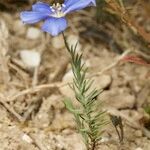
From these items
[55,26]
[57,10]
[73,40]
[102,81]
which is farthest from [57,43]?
[55,26]

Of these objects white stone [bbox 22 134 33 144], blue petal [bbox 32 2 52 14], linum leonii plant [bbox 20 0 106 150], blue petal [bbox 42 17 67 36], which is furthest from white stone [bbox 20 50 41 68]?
blue petal [bbox 42 17 67 36]

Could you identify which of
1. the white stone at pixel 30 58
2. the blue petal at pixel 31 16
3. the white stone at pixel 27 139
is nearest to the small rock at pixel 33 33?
the white stone at pixel 30 58

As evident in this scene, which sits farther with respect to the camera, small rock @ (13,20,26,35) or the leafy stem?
small rock @ (13,20,26,35)

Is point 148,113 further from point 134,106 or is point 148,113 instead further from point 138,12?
point 138,12

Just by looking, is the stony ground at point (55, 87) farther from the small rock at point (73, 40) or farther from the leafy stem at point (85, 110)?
the leafy stem at point (85, 110)

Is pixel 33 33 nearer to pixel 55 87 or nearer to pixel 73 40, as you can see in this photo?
pixel 73 40

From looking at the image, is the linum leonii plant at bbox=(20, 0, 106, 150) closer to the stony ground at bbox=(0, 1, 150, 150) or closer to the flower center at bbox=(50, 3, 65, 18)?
the flower center at bbox=(50, 3, 65, 18)
